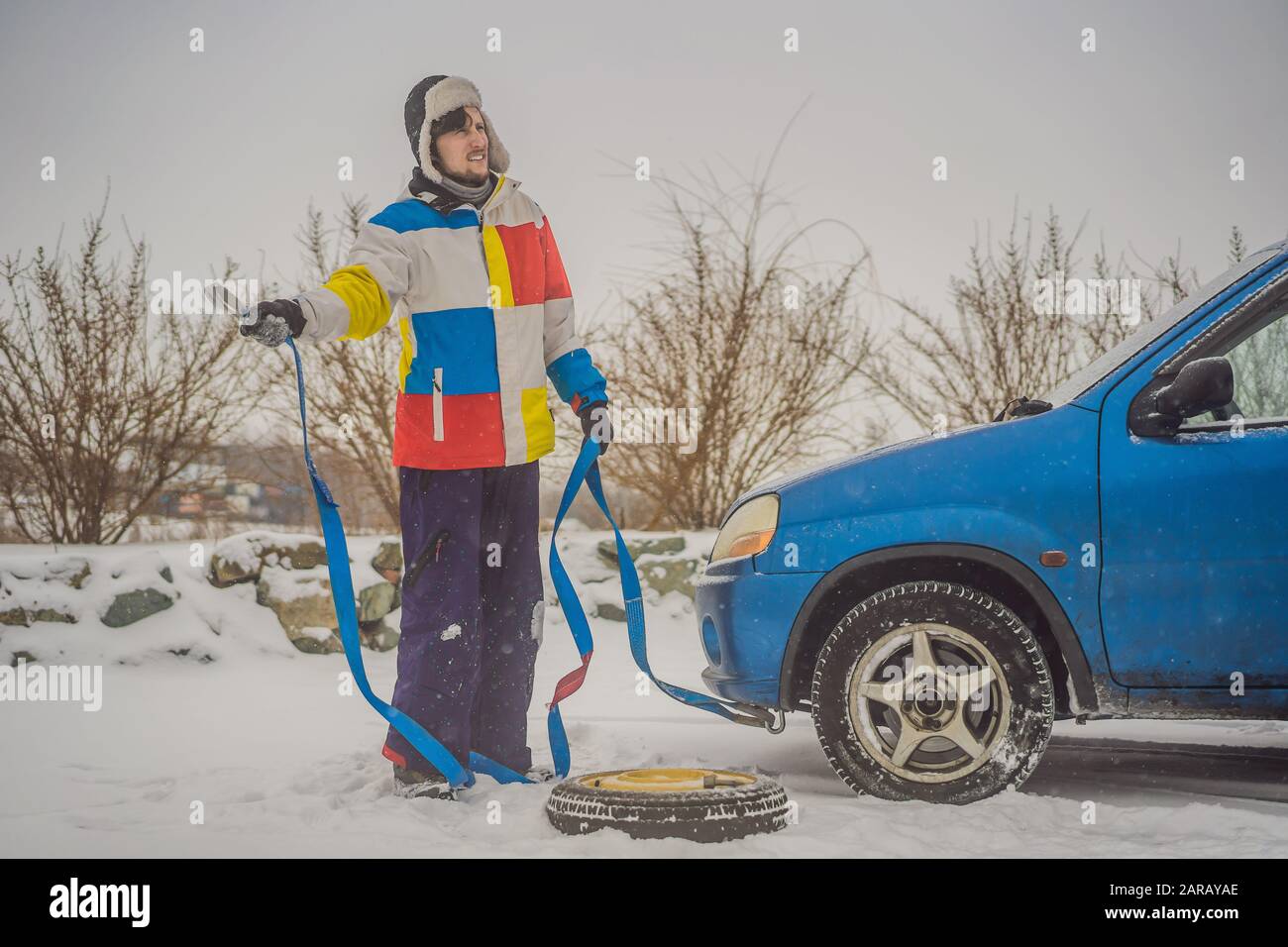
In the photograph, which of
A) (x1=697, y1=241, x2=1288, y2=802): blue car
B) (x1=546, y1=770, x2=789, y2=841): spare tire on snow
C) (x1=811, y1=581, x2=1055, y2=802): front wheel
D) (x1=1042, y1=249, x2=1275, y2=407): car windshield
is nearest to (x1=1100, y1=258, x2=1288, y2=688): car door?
(x1=697, y1=241, x2=1288, y2=802): blue car

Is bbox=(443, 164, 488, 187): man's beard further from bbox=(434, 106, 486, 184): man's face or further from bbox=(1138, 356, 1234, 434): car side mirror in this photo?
bbox=(1138, 356, 1234, 434): car side mirror

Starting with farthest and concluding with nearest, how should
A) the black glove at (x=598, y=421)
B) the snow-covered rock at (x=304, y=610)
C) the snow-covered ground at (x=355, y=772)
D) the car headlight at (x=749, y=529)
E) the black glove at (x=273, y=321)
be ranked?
the snow-covered rock at (x=304, y=610), the black glove at (x=598, y=421), the car headlight at (x=749, y=529), the black glove at (x=273, y=321), the snow-covered ground at (x=355, y=772)

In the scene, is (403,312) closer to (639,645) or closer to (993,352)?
(639,645)

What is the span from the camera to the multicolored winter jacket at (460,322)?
359 cm

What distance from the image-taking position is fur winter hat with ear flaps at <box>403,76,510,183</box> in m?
3.67

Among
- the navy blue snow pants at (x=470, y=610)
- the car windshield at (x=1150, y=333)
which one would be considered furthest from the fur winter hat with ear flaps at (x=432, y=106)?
the car windshield at (x=1150, y=333)

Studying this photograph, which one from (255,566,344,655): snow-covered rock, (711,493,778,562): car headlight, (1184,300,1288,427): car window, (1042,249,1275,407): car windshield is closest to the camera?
A: (1042,249,1275,407): car windshield

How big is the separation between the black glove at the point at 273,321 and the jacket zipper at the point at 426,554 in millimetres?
783

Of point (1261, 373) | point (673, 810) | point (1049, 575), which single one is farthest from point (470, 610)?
point (1261, 373)

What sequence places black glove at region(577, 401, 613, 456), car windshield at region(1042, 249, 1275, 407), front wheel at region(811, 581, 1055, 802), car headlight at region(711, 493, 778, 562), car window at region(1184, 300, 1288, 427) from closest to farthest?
front wheel at region(811, 581, 1055, 802), car windshield at region(1042, 249, 1275, 407), car headlight at region(711, 493, 778, 562), car window at region(1184, 300, 1288, 427), black glove at region(577, 401, 613, 456)

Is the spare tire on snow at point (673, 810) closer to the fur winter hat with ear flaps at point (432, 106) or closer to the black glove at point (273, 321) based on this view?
the black glove at point (273, 321)

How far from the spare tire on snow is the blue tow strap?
1.67 ft

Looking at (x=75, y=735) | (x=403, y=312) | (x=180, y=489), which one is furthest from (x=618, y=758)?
(x=180, y=489)

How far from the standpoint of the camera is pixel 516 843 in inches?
112
